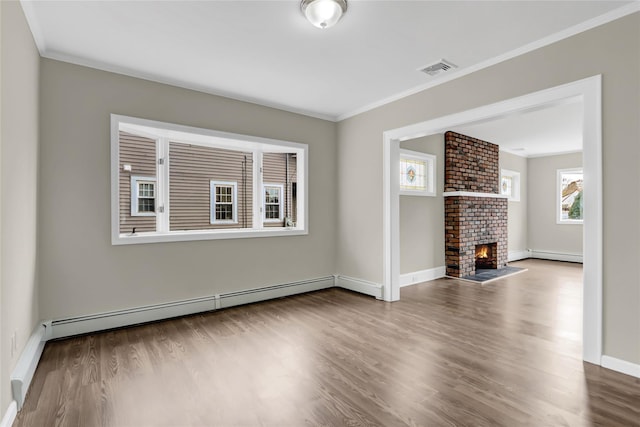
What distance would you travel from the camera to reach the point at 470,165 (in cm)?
644

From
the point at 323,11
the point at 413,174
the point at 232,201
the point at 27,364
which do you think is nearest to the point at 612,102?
the point at 323,11

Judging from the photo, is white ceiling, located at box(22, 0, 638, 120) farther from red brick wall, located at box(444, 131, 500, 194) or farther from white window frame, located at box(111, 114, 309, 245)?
red brick wall, located at box(444, 131, 500, 194)

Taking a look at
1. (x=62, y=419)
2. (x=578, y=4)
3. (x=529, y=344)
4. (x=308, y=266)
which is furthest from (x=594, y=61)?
(x=62, y=419)

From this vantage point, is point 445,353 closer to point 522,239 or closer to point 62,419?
point 62,419

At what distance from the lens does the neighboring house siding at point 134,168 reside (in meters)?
3.56

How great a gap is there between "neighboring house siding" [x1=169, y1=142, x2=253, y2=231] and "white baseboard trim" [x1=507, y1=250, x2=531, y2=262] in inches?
261

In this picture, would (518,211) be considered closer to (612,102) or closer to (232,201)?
(612,102)

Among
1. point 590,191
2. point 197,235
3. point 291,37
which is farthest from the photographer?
point 197,235

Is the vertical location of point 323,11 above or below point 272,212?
above

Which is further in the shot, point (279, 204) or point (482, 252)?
point (482, 252)

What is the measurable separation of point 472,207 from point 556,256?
3.70 m

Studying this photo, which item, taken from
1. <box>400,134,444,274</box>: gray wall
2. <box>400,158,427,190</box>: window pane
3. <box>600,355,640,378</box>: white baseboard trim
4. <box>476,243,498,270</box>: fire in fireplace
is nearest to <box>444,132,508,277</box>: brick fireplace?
<box>476,243,498,270</box>: fire in fireplace

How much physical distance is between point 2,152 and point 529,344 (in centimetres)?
423

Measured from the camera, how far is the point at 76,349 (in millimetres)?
2857
